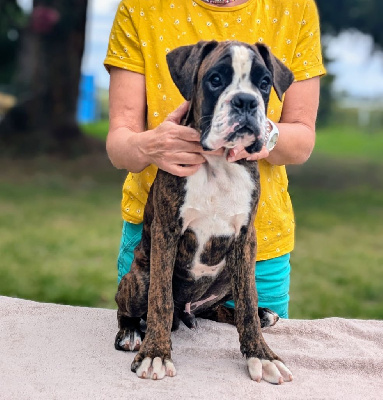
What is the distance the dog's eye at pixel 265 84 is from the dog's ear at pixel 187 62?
199mm

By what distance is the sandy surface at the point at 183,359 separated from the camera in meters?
1.98

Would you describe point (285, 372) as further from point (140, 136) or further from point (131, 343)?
point (140, 136)

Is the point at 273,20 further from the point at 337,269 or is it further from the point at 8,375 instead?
the point at 337,269

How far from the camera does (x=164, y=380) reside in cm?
203

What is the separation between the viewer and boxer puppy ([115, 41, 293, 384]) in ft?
6.25

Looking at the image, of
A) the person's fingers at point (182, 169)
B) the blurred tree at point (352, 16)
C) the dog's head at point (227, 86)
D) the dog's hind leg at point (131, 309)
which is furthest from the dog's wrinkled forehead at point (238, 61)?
the blurred tree at point (352, 16)

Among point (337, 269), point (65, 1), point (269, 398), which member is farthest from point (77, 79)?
point (269, 398)

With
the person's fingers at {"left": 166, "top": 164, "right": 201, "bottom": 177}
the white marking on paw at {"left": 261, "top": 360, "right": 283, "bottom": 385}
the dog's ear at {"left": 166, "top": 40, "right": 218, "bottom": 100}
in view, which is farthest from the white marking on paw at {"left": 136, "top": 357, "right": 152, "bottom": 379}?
the dog's ear at {"left": 166, "top": 40, "right": 218, "bottom": 100}

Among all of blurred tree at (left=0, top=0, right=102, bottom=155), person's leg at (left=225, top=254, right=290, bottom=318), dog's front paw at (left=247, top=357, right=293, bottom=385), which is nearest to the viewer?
dog's front paw at (left=247, top=357, right=293, bottom=385)

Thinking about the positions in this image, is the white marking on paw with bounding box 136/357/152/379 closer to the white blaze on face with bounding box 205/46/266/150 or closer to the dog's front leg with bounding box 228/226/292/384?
the dog's front leg with bounding box 228/226/292/384

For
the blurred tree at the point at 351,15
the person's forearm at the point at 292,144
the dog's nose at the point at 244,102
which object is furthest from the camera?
the blurred tree at the point at 351,15

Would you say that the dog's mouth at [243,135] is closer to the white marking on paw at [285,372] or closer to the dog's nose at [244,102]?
the dog's nose at [244,102]

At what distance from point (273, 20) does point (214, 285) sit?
3.33 feet

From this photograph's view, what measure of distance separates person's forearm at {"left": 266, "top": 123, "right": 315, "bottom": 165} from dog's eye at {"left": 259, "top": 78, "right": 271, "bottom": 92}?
370 mm
